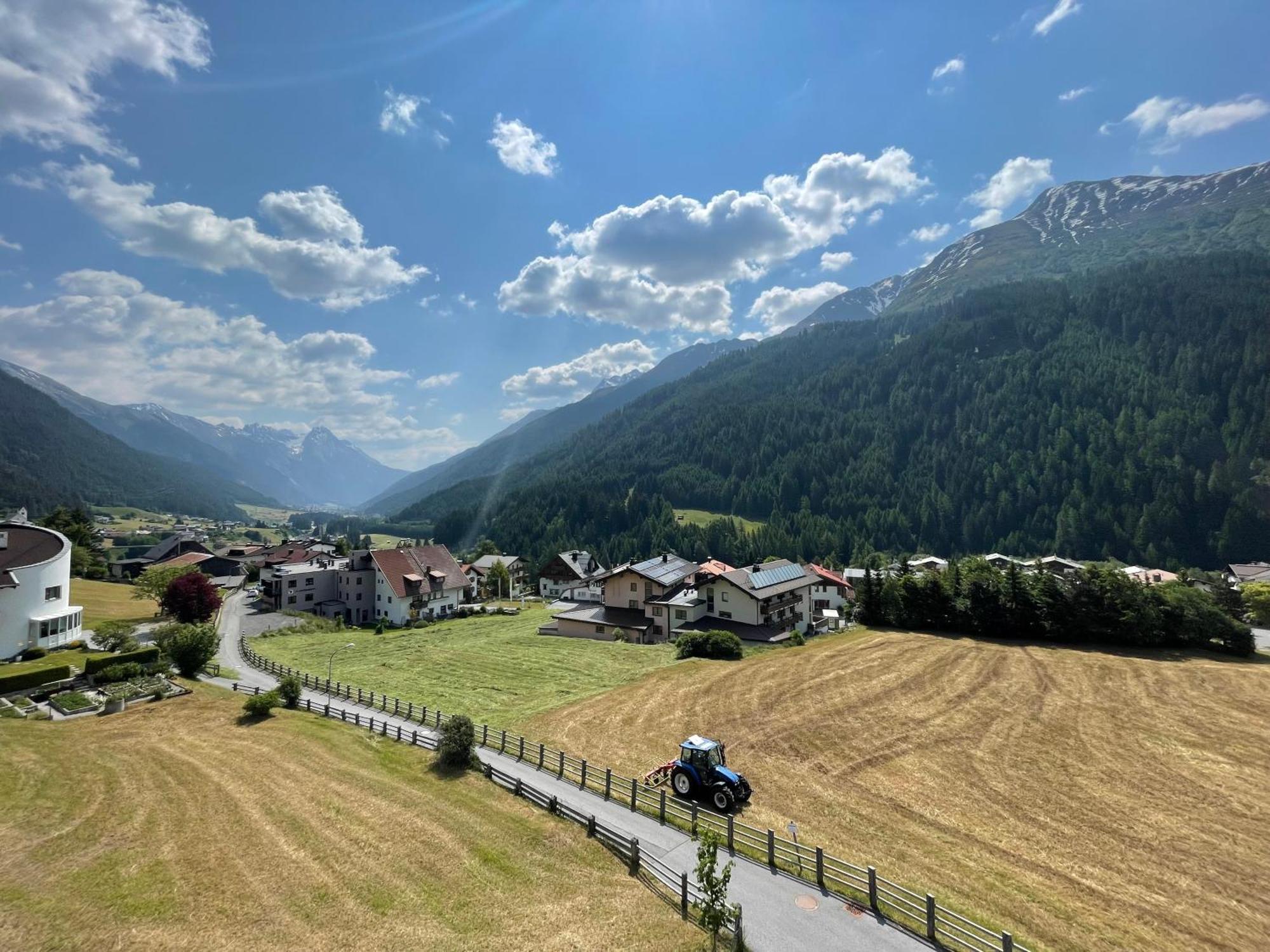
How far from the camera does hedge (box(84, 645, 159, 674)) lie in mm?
36469

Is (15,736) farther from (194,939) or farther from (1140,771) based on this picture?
(1140,771)

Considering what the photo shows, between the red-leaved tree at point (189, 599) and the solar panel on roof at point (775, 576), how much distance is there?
62579 mm

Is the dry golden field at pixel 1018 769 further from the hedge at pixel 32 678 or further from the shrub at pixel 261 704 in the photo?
the hedge at pixel 32 678

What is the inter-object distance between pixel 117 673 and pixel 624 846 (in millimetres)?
38743

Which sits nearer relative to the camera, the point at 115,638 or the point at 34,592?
the point at 34,592

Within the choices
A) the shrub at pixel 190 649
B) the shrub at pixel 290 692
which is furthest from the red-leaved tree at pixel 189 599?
the shrub at pixel 290 692

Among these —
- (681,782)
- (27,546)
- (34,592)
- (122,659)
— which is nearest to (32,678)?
(122,659)

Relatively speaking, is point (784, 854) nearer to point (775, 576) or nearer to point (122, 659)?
point (122, 659)

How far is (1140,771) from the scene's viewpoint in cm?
2455

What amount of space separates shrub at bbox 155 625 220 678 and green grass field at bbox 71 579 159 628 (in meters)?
25.3

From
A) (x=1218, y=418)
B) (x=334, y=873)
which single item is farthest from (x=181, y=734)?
(x=1218, y=418)

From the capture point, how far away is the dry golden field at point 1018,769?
15.7 m

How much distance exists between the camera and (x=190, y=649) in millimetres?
40438

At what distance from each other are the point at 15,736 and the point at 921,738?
46007 mm
